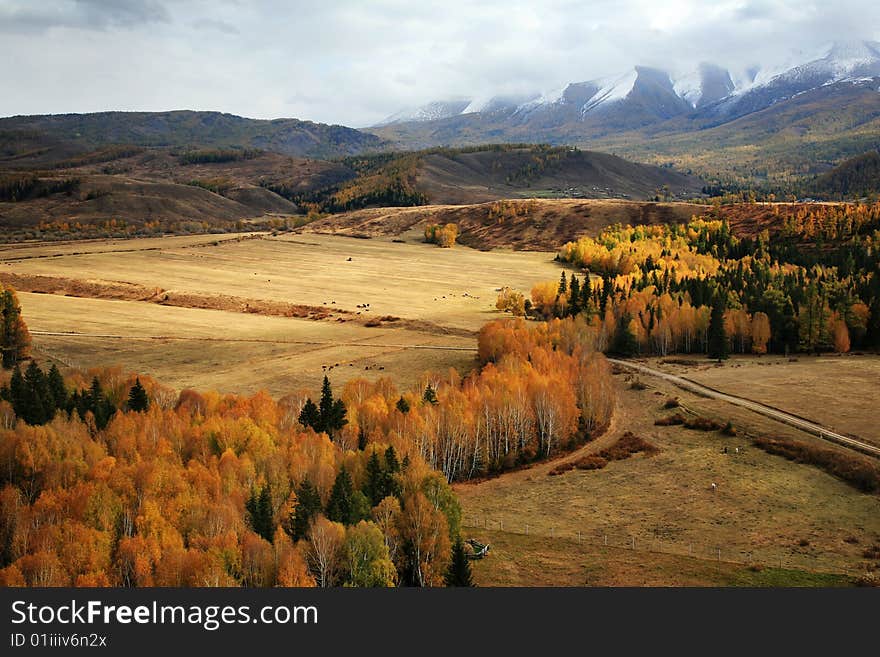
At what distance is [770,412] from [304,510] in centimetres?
6062

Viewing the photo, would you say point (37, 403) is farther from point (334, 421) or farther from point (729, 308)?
point (729, 308)

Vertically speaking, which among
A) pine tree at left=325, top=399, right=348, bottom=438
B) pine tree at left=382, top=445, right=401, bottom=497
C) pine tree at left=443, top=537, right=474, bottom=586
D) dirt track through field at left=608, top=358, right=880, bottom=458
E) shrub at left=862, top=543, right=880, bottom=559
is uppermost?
pine tree at left=325, top=399, right=348, bottom=438

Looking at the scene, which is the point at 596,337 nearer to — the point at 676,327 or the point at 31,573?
the point at 676,327

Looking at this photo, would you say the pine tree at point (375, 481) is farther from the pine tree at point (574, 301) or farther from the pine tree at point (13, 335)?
the pine tree at point (574, 301)

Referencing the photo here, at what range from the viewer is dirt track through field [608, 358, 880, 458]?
76562mm

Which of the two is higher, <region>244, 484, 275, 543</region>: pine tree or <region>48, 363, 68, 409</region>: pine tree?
<region>48, 363, 68, 409</region>: pine tree

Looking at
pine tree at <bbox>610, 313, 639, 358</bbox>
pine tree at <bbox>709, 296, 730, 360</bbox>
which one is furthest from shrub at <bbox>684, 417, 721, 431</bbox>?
pine tree at <bbox>610, 313, 639, 358</bbox>

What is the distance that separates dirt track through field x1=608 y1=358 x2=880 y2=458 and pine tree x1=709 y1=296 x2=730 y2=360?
1340cm

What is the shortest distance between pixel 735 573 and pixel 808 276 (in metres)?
117

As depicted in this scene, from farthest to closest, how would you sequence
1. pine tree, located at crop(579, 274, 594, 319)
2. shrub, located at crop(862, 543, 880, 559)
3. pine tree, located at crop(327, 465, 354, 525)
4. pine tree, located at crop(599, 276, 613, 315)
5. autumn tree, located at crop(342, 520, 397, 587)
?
pine tree, located at crop(599, 276, 613, 315) < pine tree, located at crop(579, 274, 594, 319) < shrub, located at crop(862, 543, 880, 559) < pine tree, located at crop(327, 465, 354, 525) < autumn tree, located at crop(342, 520, 397, 587)

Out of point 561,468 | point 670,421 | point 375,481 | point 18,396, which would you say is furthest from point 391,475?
point 670,421

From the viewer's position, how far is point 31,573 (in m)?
41.8

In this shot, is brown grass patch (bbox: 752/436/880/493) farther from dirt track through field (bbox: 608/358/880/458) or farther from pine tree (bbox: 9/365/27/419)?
pine tree (bbox: 9/365/27/419)

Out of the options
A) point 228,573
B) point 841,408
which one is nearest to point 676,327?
point 841,408
